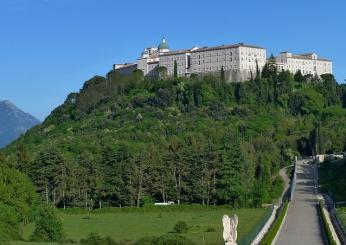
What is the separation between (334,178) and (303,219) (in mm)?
27877

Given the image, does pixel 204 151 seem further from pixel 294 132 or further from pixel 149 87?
pixel 149 87

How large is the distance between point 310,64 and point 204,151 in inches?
3203

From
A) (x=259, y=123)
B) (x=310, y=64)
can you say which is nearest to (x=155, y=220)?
(x=259, y=123)

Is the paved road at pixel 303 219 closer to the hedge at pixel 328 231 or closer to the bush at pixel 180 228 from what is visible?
the hedge at pixel 328 231

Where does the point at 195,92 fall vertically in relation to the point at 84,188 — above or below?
above

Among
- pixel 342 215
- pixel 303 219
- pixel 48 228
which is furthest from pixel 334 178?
pixel 48 228

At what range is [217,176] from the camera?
62.5 meters

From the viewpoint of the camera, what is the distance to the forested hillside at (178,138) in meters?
62.2

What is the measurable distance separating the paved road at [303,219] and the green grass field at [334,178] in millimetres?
1186

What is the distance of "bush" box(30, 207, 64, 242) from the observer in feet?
121

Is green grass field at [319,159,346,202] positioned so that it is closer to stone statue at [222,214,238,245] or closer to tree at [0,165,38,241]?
tree at [0,165,38,241]

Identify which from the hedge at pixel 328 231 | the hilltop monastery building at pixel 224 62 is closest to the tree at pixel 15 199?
the hedge at pixel 328 231

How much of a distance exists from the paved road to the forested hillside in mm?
2957

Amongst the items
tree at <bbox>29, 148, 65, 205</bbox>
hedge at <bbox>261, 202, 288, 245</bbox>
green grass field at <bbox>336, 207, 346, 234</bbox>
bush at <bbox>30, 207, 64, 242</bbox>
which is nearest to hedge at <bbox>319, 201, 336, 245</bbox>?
green grass field at <bbox>336, 207, 346, 234</bbox>
